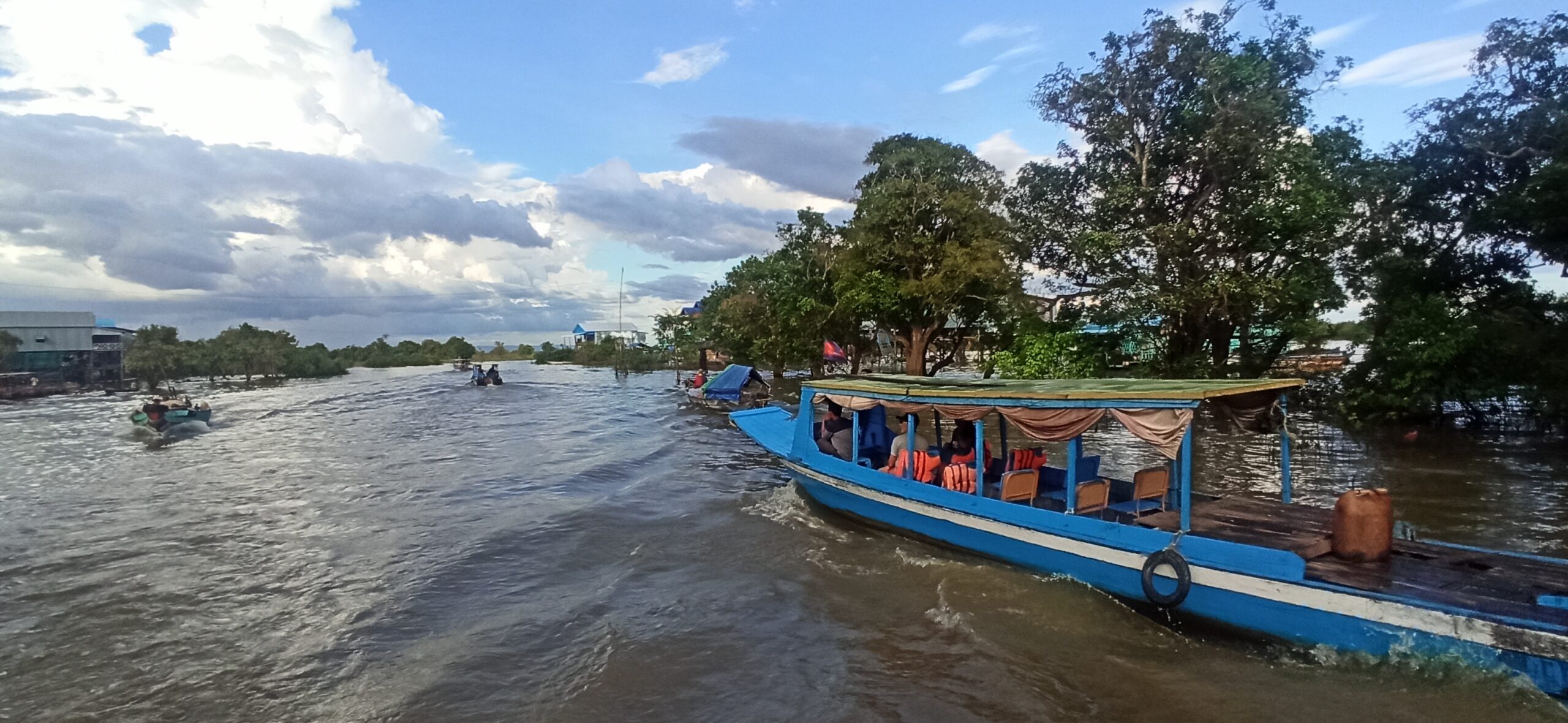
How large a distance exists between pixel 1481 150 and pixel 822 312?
59.8 feet

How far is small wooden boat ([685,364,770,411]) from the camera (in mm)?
28672

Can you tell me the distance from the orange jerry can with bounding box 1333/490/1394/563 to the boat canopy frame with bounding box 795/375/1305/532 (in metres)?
1.13

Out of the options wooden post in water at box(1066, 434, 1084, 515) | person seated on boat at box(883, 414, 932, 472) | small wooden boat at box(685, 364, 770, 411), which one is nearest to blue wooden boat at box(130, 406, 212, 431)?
small wooden boat at box(685, 364, 770, 411)

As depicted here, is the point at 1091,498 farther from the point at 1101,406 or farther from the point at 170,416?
the point at 170,416

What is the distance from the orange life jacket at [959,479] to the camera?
871 cm

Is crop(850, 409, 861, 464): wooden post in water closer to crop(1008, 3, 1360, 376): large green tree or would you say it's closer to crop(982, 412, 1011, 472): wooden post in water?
crop(982, 412, 1011, 472): wooden post in water

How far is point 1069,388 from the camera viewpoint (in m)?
7.89

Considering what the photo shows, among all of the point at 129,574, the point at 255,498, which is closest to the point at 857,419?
the point at 129,574

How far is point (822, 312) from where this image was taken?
28.6 meters

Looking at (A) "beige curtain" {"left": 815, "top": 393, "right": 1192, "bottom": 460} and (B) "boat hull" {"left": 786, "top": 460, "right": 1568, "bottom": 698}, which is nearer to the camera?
(B) "boat hull" {"left": 786, "top": 460, "right": 1568, "bottom": 698}

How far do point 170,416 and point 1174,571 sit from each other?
88.7ft

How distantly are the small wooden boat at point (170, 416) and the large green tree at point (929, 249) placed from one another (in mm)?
20181

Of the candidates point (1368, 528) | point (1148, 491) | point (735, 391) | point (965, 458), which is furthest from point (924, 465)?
point (735, 391)

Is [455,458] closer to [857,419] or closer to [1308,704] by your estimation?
[857,419]
